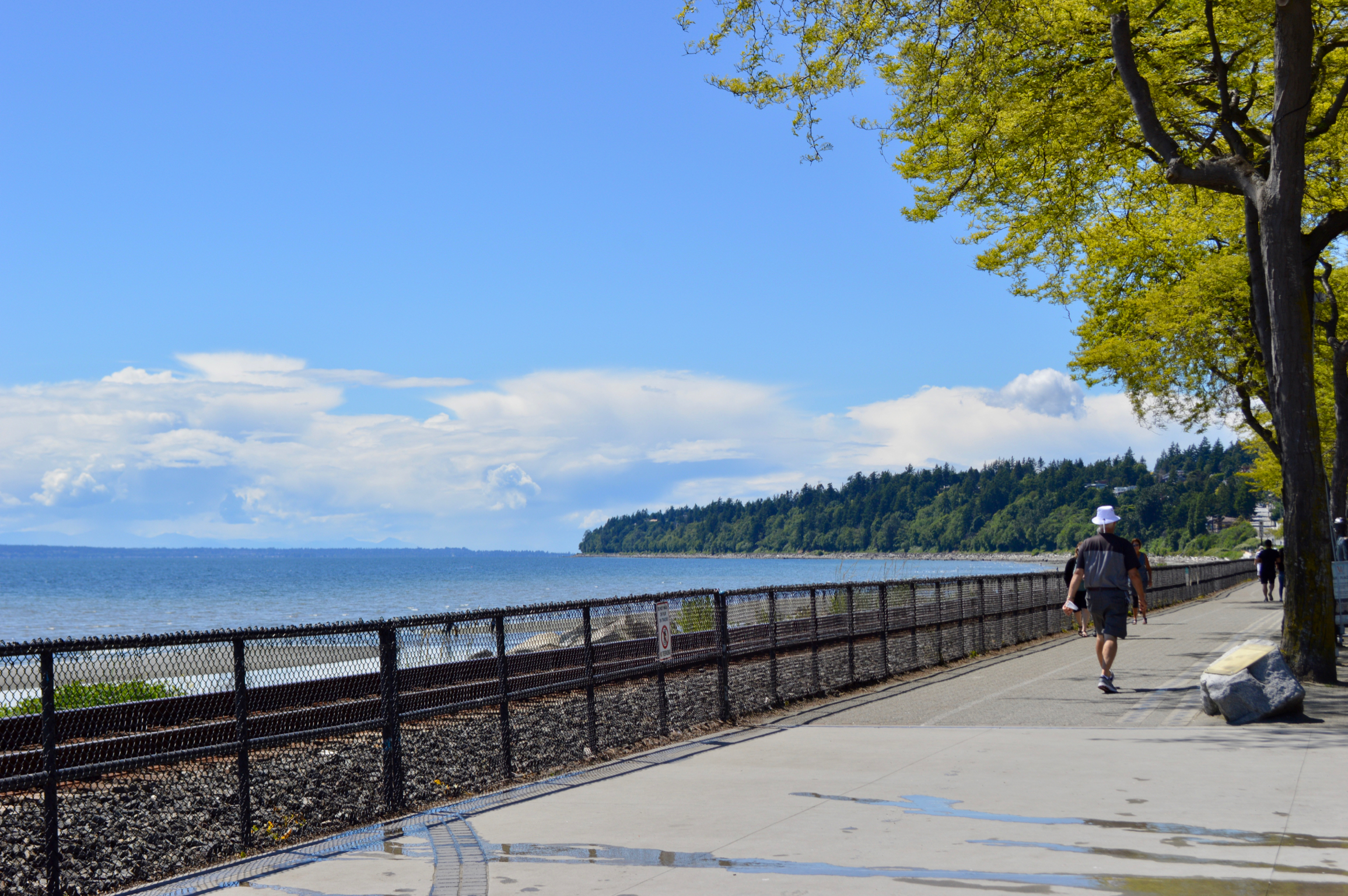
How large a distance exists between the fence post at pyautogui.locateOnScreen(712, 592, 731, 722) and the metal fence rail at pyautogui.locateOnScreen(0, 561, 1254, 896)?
0.10 ft

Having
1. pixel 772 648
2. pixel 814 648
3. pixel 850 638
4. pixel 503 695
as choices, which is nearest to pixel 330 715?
pixel 503 695

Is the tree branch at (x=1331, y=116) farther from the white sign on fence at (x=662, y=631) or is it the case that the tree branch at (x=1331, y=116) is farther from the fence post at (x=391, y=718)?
the fence post at (x=391, y=718)

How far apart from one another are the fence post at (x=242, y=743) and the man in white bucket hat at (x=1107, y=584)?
30.6 ft

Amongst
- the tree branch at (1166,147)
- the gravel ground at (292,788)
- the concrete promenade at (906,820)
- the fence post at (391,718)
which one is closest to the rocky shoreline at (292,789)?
the gravel ground at (292,788)

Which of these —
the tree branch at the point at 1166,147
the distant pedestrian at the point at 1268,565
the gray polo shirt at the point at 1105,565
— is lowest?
the distant pedestrian at the point at 1268,565

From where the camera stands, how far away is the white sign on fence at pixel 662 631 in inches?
425

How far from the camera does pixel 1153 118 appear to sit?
14383mm

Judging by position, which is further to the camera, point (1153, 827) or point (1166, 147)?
point (1166, 147)

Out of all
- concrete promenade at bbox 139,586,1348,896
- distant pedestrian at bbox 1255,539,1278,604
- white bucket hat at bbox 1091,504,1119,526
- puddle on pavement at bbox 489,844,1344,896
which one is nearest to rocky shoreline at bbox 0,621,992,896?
concrete promenade at bbox 139,586,1348,896

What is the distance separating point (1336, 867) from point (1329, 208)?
1890 centimetres

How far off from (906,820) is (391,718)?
351cm

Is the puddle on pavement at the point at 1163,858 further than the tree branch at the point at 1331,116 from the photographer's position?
Answer: No

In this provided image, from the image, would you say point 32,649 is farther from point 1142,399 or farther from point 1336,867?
point 1142,399

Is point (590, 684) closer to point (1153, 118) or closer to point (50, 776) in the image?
point (50, 776)
